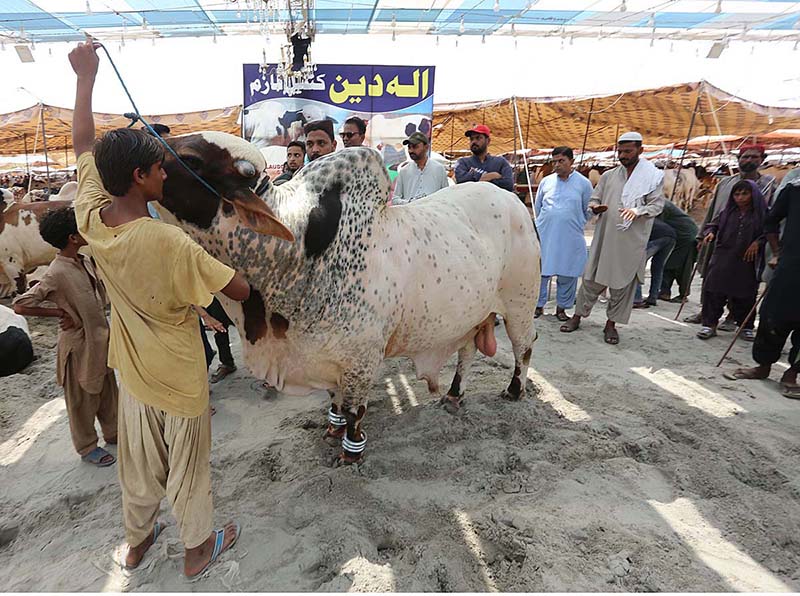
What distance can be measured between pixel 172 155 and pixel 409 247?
1.14 metres

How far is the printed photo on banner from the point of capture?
5.53 m

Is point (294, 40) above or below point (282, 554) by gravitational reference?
above

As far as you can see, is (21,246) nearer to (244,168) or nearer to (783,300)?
(244,168)

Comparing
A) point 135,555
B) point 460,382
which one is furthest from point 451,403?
point 135,555

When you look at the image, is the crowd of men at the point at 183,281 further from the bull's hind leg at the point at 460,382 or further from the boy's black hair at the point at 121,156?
the bull's hind leg at the point at 460,382

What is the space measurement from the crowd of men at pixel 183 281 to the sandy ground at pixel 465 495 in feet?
0.78

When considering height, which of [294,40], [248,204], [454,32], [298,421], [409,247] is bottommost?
[298,421]

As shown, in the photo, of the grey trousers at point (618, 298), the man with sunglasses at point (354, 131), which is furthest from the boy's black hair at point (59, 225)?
the grey trousers at point (618, 298)

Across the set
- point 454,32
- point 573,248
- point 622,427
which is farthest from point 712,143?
point 622,427

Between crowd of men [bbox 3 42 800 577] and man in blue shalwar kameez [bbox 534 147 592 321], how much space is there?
16 millimetres

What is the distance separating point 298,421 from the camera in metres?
3.02

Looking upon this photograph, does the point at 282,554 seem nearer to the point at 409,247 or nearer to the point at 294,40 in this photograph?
the point at 409,247

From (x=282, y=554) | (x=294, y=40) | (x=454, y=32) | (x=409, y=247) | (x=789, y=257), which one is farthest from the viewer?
(x=454, y=32)

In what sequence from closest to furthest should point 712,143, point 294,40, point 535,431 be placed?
point 535,431 → point 294,40 → point 712,143
